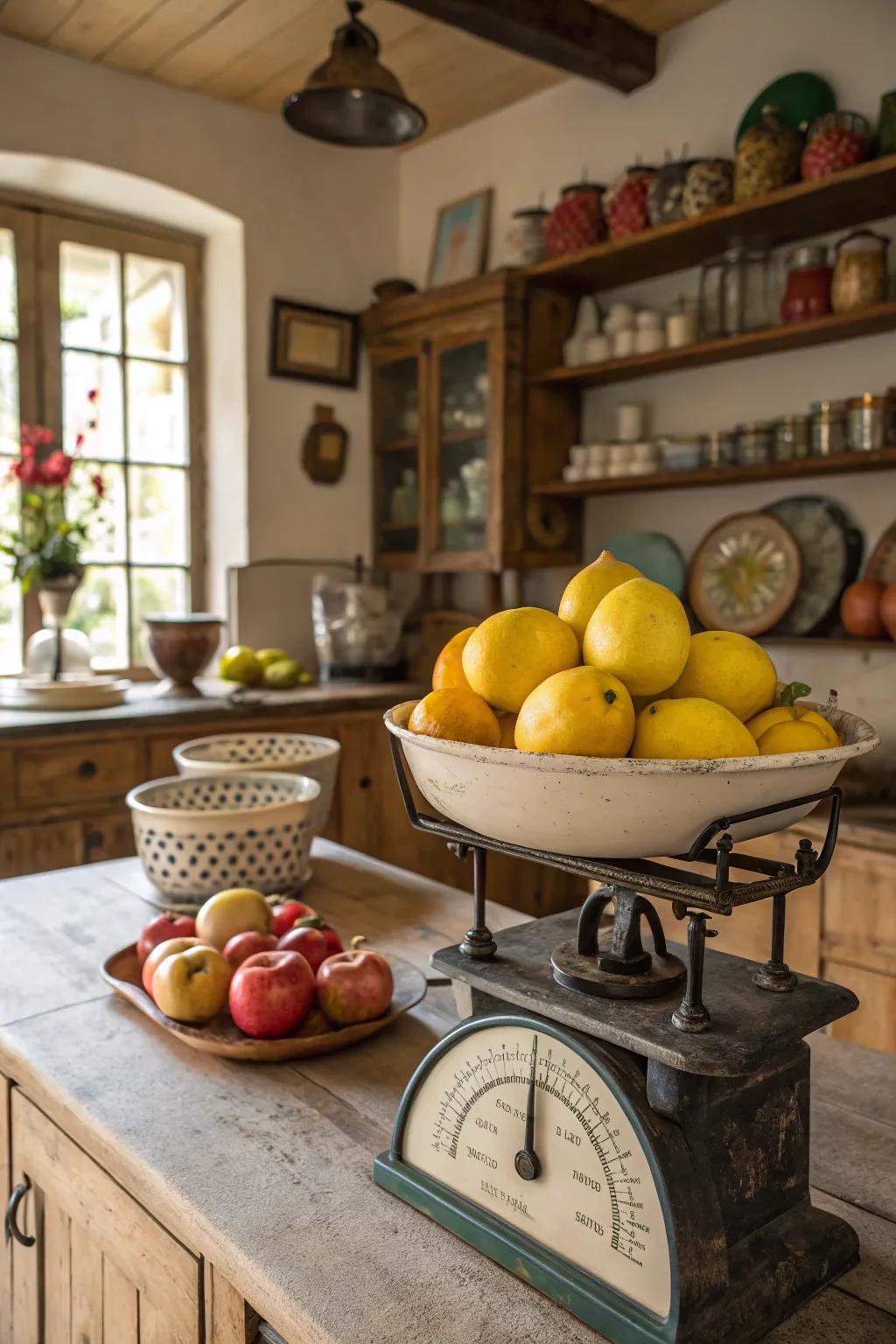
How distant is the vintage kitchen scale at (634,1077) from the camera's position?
0.64 metres

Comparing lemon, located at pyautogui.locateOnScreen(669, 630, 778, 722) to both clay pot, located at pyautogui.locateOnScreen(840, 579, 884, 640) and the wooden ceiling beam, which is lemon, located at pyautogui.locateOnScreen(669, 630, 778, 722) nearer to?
clay pot, located at pyautogui.locateOnScreen(840, 579, 884, 640)

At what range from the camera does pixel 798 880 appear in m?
0.67

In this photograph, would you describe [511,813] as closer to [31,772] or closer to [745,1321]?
[745,1321]

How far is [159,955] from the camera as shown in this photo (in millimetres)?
1104

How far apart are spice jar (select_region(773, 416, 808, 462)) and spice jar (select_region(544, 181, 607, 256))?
32.0 inches

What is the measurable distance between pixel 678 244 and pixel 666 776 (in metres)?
2.52

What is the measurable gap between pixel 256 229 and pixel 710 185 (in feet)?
5.19

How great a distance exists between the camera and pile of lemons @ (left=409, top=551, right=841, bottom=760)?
0.65m

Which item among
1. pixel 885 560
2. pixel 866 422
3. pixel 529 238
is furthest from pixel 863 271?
pixel 529 238

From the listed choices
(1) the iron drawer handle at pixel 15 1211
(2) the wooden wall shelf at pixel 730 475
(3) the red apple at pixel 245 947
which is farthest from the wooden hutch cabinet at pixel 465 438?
(1) the iron drawer handle at pixel 15 1211

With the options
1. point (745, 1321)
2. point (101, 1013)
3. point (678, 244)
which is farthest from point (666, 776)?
point (678, 244)

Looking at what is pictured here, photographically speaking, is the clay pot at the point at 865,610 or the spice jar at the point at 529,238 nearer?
the clay pot at the point at 865,610

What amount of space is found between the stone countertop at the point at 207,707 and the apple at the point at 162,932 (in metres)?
1.45

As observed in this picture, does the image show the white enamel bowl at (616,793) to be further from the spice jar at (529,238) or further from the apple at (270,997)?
the spice jar at (529,238)
